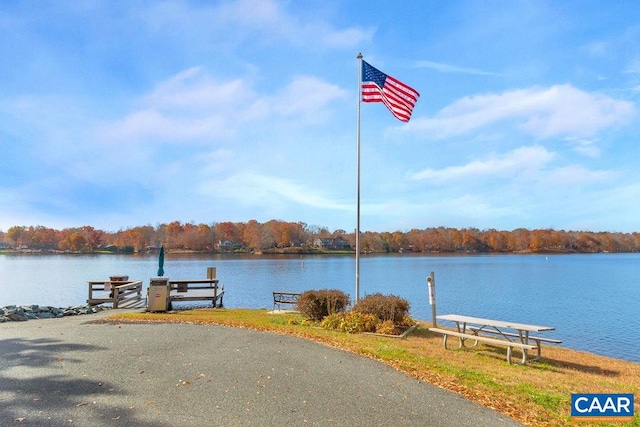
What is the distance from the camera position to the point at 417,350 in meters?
9.26

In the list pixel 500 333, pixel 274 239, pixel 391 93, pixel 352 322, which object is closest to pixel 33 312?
pixel 352 322

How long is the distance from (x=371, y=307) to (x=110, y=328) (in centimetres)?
684

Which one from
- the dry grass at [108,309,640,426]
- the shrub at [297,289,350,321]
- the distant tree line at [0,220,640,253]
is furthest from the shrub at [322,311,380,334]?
the distant tree line at [0,220,640,253]

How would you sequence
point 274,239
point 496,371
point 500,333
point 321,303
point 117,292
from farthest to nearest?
point 274,239
point 117,292
point 321,303
point 500,333
point 496,371

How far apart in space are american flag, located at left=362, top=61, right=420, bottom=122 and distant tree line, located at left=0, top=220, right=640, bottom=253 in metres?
120

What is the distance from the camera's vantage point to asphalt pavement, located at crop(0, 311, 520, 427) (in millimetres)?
4953

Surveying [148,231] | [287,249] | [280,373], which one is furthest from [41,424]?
[148,231]

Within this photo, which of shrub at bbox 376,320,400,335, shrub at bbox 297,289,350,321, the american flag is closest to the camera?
shrub at bbox 376,320,400,335

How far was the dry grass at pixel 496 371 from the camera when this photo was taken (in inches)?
226

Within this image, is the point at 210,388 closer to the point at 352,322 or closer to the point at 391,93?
the point at 352,322

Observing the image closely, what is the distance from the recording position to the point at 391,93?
13938 mm

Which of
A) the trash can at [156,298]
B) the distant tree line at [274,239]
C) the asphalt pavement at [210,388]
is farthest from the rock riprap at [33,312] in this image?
the distant tree line at [274,239]

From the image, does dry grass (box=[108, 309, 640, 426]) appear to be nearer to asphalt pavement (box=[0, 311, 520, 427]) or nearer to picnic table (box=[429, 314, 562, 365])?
picnic table (box=[429, 314, 562, 365])

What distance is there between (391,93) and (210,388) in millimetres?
10882
